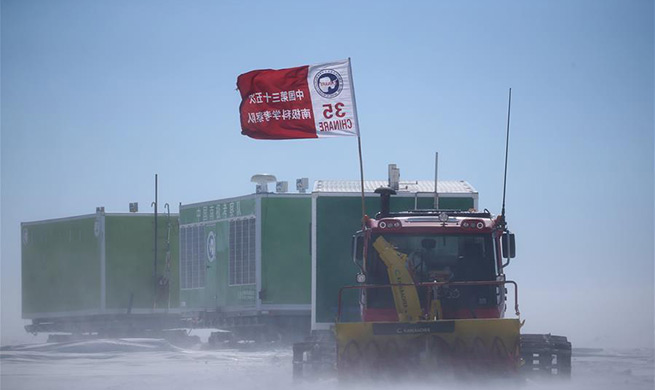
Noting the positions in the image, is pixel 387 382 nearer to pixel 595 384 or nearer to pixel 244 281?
pixel 595 384

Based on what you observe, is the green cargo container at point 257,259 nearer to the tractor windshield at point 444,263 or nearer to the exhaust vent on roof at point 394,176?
the exhaust vent on roof at point 394,176

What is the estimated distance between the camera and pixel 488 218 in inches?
682

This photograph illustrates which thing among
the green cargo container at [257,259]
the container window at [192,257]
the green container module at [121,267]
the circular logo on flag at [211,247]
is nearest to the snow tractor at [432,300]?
the green cargo container at [257,259]

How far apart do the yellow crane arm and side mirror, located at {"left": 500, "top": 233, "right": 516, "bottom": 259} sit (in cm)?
A: 148

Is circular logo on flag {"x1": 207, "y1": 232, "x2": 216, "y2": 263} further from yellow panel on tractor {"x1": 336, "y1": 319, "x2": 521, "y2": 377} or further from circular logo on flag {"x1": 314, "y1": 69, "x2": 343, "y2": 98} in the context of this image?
yellow panel on tractor {"x1": 336, "y1": 319, "x2": 521, "y2": 377}

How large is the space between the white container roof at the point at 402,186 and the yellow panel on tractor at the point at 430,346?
9.01m

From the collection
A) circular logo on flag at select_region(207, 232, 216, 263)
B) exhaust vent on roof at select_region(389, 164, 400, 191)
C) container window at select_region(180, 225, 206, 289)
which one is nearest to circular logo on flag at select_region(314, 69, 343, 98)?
exhaust vent on roof at select_region(389, 164, 400, 191)

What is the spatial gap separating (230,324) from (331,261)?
12241 millimetres

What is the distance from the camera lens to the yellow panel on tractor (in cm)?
1494

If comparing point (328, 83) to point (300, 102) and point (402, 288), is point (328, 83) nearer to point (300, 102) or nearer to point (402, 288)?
point (300, 102)

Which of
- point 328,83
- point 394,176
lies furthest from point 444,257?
point 394,176

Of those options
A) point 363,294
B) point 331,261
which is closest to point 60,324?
point 331,261

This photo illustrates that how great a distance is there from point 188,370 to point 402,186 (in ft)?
22.4

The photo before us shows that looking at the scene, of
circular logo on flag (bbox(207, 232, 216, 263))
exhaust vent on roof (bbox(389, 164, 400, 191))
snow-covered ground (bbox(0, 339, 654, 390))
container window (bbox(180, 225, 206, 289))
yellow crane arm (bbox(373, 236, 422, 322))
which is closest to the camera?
yellow crane arm (bbox(373, 236, 422, 322))
